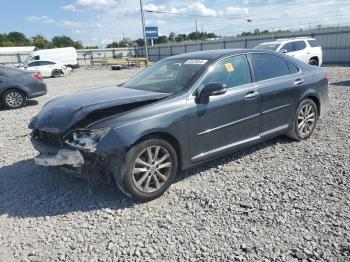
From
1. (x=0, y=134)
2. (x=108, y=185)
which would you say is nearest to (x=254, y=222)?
(x=108, y=185)

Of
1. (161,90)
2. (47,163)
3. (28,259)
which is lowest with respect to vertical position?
(28,259)

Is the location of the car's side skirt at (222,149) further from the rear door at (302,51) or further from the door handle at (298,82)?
the rear door at (302,51)

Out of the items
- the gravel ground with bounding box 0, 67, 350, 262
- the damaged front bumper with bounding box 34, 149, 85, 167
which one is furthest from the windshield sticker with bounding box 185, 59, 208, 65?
the damaged front bumper with bounding box 34, 149, 85, 167

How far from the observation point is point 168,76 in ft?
16.1

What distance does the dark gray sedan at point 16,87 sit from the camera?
1088 centimetres

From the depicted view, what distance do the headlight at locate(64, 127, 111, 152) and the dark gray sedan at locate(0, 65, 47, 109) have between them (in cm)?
833

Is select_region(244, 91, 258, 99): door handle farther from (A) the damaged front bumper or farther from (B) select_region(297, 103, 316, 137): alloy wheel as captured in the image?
(A) the damaged front bumper

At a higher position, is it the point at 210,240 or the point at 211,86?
the point at 211,86

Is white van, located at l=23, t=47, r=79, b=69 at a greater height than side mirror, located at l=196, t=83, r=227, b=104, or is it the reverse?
white van, located at l=23, t=47, r=79, b=69

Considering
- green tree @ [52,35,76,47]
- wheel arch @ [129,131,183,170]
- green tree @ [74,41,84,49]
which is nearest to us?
wheel arch @ [129,131,183,170]

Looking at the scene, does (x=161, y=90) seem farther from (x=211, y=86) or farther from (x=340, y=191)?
(x=340, y=191)

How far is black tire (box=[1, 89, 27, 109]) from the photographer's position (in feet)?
35.8

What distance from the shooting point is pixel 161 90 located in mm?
4523

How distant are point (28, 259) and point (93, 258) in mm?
612
